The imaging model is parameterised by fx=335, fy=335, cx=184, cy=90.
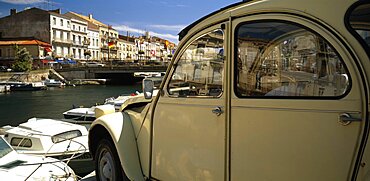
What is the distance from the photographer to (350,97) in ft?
6.74

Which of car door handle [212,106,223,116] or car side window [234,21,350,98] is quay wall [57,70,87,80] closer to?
car door handle [212,106,223,116]

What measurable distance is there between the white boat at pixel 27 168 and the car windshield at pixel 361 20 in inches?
203

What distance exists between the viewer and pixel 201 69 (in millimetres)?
3189

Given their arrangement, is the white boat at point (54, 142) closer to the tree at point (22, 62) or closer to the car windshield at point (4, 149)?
the car windshield at point (4, 149)

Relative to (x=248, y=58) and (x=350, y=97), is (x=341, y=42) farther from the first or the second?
(x=248, y=58)

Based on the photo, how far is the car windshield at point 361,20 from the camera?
2064 millimetres

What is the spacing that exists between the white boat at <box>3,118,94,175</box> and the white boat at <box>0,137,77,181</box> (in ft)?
7.77

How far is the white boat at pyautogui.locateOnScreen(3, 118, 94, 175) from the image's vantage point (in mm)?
9081

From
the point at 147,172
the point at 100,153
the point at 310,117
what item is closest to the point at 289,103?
the point at 310,117

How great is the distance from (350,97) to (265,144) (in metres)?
0.67

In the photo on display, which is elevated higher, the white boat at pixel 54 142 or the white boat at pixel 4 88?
the white boat at pixel 54 142

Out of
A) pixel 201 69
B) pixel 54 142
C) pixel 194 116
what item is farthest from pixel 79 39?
pixel 194 116

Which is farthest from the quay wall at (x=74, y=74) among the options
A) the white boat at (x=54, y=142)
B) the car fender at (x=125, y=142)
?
the car fender at (x=125, y=142)

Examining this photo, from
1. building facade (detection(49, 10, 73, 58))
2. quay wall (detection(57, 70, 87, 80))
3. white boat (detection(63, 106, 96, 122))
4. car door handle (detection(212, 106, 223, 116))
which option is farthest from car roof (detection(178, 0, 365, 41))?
building facade (detection(49, 10, 73, 58))
